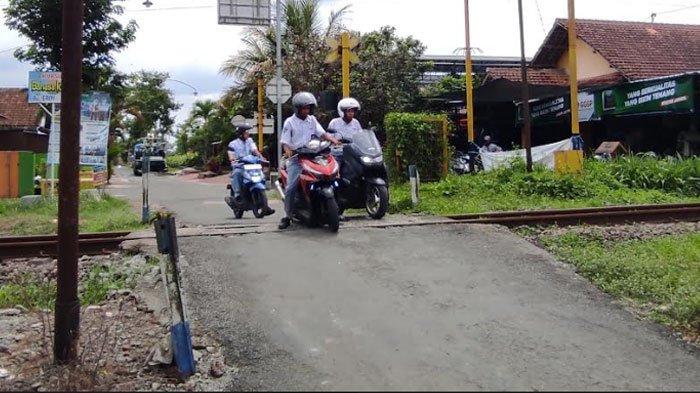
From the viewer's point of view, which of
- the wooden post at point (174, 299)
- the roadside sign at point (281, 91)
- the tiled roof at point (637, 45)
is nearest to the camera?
the wooden post at point (174, 299)

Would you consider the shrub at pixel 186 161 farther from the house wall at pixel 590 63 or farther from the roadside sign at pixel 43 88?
the roadside sign at pixel 43 88

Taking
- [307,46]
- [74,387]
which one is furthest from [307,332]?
[307,46]

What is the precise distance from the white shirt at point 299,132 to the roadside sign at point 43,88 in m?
8.04

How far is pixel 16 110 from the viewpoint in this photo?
34.4m

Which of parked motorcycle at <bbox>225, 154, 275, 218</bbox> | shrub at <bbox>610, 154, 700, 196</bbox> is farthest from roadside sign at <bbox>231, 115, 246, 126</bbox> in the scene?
shrub at <bbox>610, 154, 700, 196</bbox>

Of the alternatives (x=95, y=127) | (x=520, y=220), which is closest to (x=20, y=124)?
(x=95, y=127)

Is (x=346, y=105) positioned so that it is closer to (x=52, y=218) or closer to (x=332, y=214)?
(x=332, y=214)

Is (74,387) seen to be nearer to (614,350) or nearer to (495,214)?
(614,350)

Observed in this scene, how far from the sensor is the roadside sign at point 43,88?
46.1 ft

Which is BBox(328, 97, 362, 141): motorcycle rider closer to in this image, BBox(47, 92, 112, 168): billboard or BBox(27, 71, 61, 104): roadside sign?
BBox(27, 71, 61, 104): roadside sign

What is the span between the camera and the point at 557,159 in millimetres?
13773

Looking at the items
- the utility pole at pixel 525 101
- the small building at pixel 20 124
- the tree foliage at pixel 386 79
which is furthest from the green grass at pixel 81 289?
the small building at pixel 20 124

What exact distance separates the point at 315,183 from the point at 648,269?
12.2 ft

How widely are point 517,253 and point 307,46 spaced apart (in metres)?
20.2
